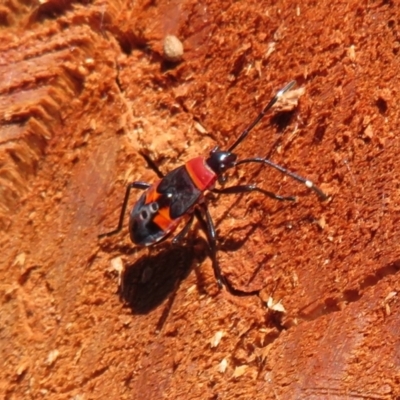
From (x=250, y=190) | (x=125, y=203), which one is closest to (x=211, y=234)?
(x=250, y=190)

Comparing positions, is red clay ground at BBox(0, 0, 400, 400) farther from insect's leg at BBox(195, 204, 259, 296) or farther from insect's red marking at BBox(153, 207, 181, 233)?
insect's red marking at BBox(153, 207, 181, 233)

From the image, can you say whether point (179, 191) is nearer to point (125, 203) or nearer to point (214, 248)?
point (125, 203)

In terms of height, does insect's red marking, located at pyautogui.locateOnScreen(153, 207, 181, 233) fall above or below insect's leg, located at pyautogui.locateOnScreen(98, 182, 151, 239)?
below

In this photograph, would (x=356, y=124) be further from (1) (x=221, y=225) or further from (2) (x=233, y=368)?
(2) (x=233, y=368)

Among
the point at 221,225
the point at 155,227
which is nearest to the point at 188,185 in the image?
the point at 155,227

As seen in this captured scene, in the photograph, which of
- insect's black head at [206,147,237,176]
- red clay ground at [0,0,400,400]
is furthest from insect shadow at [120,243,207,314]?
insect's black head at [206,147,237,176]

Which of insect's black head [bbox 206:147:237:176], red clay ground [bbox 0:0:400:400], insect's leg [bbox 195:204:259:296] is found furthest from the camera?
insect's black head [bbox 206:147:237:176]

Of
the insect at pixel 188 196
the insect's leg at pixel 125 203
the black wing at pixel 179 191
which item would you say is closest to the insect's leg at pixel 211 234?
the insect at pixel 188 196
